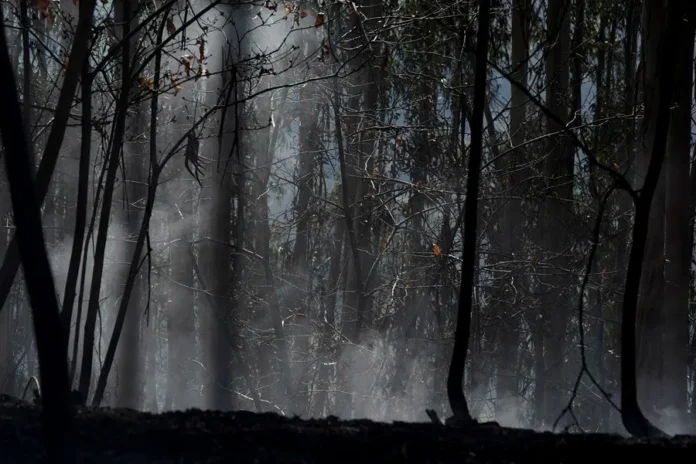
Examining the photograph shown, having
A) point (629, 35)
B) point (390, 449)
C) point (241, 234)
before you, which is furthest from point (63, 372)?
point (241, 234)

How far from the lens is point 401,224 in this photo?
37.3ft

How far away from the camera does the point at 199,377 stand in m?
18.3

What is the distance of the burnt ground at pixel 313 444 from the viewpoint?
2684 mm

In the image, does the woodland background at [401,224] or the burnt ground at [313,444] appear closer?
the burnt ground at [313,444]

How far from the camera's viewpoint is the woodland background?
9.88m

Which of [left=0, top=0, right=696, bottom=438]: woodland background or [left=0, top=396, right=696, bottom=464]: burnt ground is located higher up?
[left=0, top=0, right=696, bottom=438]: woodland background

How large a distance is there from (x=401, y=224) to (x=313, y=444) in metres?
8.66

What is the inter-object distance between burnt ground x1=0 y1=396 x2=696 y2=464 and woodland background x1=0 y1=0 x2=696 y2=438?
5.90 metres

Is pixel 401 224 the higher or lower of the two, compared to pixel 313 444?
higher

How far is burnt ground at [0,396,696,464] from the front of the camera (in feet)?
8.80

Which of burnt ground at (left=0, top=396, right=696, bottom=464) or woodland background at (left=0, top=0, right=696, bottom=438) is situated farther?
woodland background at (left=0, top=0, right=696, bottom=438)

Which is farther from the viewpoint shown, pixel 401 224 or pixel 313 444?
pixel 401 224

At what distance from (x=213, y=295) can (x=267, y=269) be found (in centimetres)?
104

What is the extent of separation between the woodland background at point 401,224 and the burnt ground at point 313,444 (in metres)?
5.90
